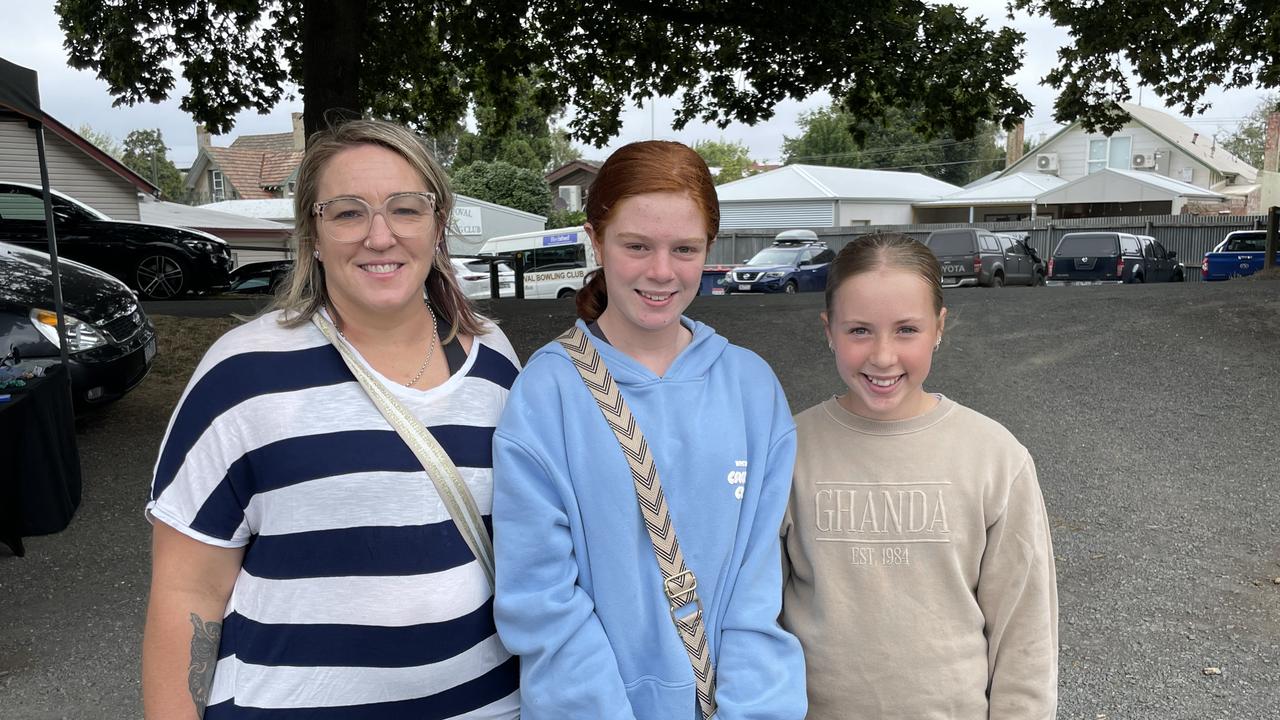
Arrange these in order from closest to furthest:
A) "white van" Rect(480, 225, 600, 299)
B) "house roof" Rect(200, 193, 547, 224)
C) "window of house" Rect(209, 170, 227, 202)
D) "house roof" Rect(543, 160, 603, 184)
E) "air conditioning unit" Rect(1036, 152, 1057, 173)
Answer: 1. "white van" Rect(480, 225, 600, 299)
2. "house roof" Rect(200, 193, 547, 224)
3. "air conditioning unit" Rect(1036, 152, 1057, 173)
4. "house roof" Rect(543, 160, 603, 184)
5. "window of house" Rect(209, 170, 227, 202)

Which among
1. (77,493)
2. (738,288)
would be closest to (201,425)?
(77,493)

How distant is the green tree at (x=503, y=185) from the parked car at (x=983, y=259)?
24621 mm

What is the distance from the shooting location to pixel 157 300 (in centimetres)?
1378

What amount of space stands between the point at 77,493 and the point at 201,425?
4.49 m

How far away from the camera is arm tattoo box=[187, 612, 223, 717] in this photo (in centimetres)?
172

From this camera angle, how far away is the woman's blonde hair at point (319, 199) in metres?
1.83

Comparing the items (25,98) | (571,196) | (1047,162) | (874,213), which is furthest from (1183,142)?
(25,98)

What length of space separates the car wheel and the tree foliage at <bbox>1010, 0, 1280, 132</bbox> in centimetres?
1226

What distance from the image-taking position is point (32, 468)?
4645mm

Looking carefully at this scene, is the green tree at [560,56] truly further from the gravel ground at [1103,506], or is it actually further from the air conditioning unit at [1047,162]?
the air conditioning unit at [1047,162]

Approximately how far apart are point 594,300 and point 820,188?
1611 inches

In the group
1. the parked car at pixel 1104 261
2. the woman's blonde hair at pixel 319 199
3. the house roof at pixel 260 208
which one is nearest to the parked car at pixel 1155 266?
the parked car at pixel 1104 261

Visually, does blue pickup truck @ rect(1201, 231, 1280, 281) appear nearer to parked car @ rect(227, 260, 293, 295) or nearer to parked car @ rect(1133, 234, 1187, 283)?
parked car @ rect(1133, 234, 1187, 283)

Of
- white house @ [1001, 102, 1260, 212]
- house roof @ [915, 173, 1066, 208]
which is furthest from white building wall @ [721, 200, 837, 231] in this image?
white house @ [1001, 102, 1260, 212]
